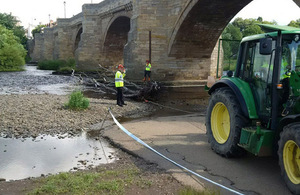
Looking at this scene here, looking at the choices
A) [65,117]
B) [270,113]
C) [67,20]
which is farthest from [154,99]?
[67,20]

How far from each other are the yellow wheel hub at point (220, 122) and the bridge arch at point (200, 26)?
9.78 meters

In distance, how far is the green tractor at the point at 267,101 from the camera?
354cm

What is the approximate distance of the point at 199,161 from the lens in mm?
4836

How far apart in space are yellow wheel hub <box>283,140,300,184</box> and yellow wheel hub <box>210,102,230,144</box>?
1694mm

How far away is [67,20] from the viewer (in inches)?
1702

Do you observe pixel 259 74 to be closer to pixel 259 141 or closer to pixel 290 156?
pixel 259 141

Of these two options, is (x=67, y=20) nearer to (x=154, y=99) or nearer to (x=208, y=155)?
(x=154, y=99)

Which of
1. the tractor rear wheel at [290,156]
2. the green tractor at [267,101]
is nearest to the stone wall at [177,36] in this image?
the green tractor at [267,101]

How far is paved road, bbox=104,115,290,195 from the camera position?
391cm

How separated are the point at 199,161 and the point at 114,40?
2785 cm

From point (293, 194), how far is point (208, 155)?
1828 millimetres

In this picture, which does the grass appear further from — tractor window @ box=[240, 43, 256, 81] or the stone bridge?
the stone bridge

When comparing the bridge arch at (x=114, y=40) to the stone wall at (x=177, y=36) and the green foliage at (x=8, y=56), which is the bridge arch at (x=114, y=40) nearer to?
the stone wall at (x=177, y=36)

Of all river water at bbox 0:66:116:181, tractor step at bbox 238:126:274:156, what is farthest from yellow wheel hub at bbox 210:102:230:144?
river water at bbox 0:66:116:181
